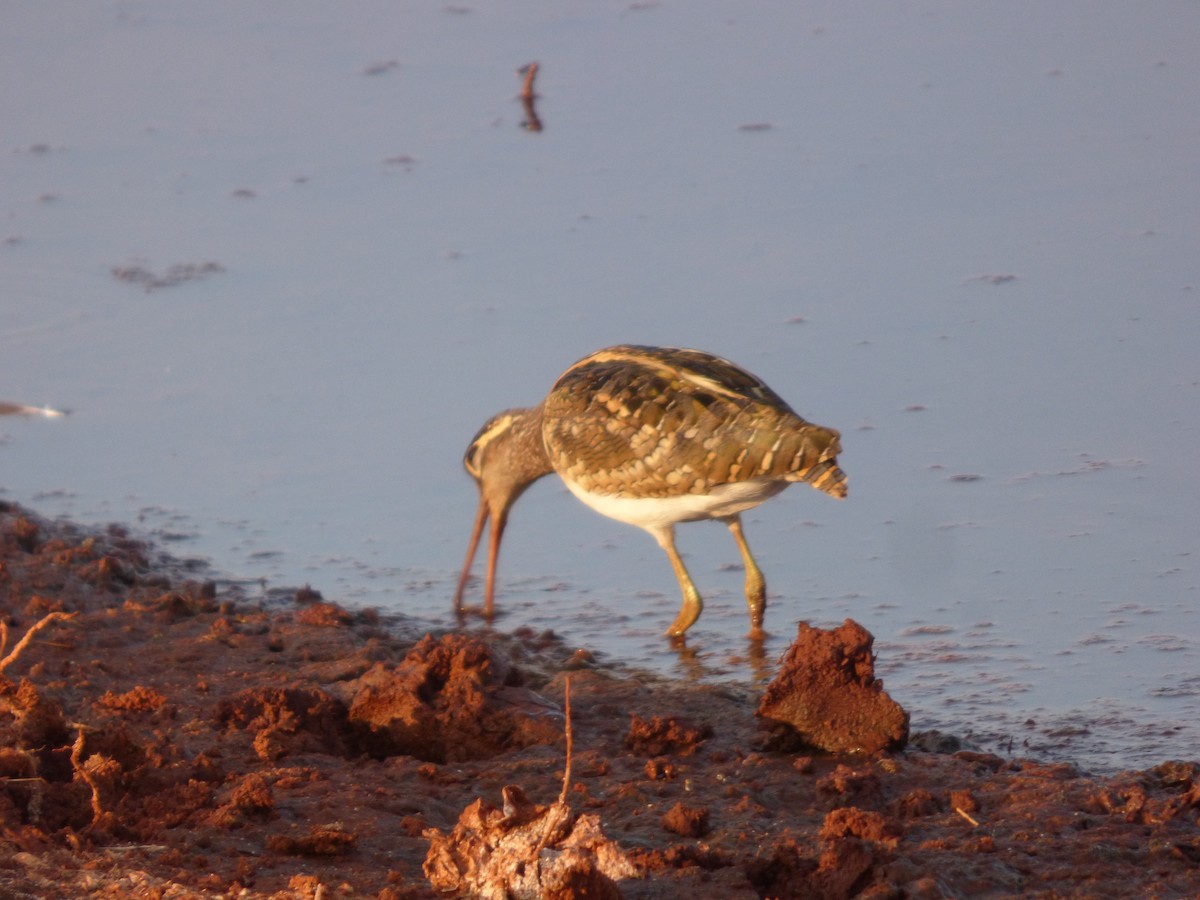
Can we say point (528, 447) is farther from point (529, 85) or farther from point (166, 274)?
point (529, 85)

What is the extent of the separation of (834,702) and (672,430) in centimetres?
224

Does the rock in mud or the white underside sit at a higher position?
the white underside

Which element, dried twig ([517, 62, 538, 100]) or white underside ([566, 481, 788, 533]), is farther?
dried twig ([517, 62, 538, 100])

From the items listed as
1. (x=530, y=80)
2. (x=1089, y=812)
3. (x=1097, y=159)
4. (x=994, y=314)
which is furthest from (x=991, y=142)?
(x=1089, y=812)

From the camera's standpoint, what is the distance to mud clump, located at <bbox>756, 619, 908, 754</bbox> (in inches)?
226

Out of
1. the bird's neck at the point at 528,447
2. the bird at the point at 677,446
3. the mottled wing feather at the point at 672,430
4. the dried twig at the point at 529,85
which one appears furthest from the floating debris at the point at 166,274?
the mottled wing feather at the point at 672,430

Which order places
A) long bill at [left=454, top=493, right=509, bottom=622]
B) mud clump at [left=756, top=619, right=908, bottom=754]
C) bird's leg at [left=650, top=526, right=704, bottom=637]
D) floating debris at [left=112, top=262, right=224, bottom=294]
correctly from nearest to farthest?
mud clump at [left=756, top=619, right=908, bottom=754]
bird's leg at [left=650, top=526, right=704, bottom=637]
long bill at [left=454, top=493, right=509, bottom=622]
floating debris at [left=112, top=262, right=224, bottom=294]

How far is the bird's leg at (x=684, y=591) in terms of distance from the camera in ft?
25.8

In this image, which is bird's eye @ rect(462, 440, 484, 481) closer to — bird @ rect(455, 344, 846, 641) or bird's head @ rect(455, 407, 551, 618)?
bird's head @ rect(455, 407, 551, 618)

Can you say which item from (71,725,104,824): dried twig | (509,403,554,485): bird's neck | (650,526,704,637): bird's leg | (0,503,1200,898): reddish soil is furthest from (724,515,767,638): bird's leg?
(71,725,104,824): dried twig

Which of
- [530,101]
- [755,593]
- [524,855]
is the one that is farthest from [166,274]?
[524,855]

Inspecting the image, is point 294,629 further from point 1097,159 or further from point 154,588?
point 1097,159

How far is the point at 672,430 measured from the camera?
7.79 meters

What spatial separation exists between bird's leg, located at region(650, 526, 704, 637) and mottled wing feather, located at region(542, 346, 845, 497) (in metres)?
0.30
